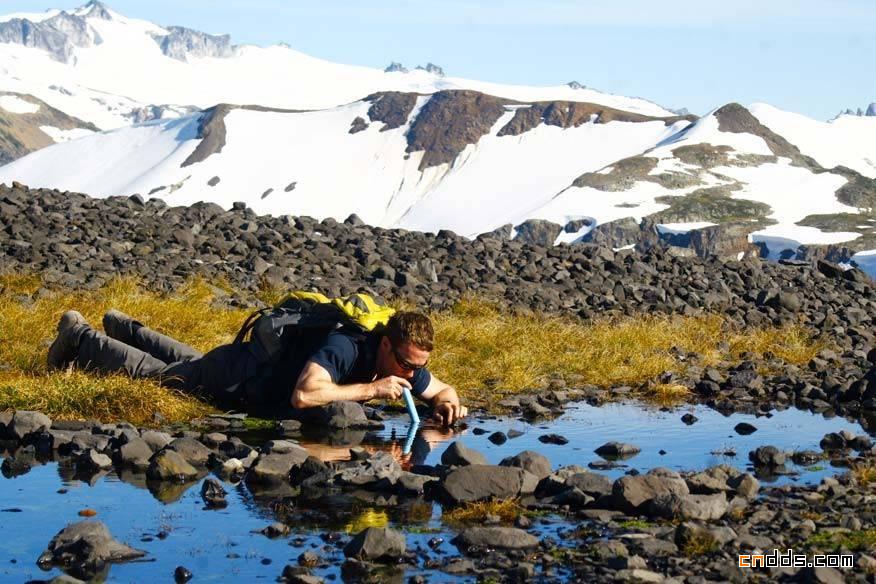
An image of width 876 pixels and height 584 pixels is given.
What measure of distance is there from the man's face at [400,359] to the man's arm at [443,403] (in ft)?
1.59

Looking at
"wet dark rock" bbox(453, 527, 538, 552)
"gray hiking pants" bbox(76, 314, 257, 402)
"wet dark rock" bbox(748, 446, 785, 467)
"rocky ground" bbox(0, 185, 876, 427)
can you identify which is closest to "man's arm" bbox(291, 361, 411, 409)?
"gray hiking pants" bbox(76, 314, 257, 402)

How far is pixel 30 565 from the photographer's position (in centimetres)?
728

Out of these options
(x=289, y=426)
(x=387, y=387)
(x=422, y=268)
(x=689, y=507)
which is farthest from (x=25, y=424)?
(x=422, y=268)

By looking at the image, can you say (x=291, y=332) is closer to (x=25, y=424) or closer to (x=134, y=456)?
(x=134, y=456)

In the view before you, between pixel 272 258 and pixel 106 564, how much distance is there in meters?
17.0

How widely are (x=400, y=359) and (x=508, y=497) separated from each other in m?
2.94

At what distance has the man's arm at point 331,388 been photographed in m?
11.9

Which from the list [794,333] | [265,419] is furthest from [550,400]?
[794,333]

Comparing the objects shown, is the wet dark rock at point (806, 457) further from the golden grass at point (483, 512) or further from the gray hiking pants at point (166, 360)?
the gray hiking pants at point (166, 360)

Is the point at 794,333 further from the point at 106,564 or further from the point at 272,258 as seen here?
the point at 106,564

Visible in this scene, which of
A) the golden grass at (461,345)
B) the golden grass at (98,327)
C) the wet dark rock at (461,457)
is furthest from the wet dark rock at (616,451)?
the golden grass at (98,327)

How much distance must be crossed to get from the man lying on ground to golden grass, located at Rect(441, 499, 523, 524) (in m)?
2.74

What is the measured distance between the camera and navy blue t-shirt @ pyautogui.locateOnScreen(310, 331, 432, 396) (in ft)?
39.0

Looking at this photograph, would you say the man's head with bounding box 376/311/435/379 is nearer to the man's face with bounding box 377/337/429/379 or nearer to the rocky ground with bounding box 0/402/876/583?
the man's face with bounding box 377/337/429/379
